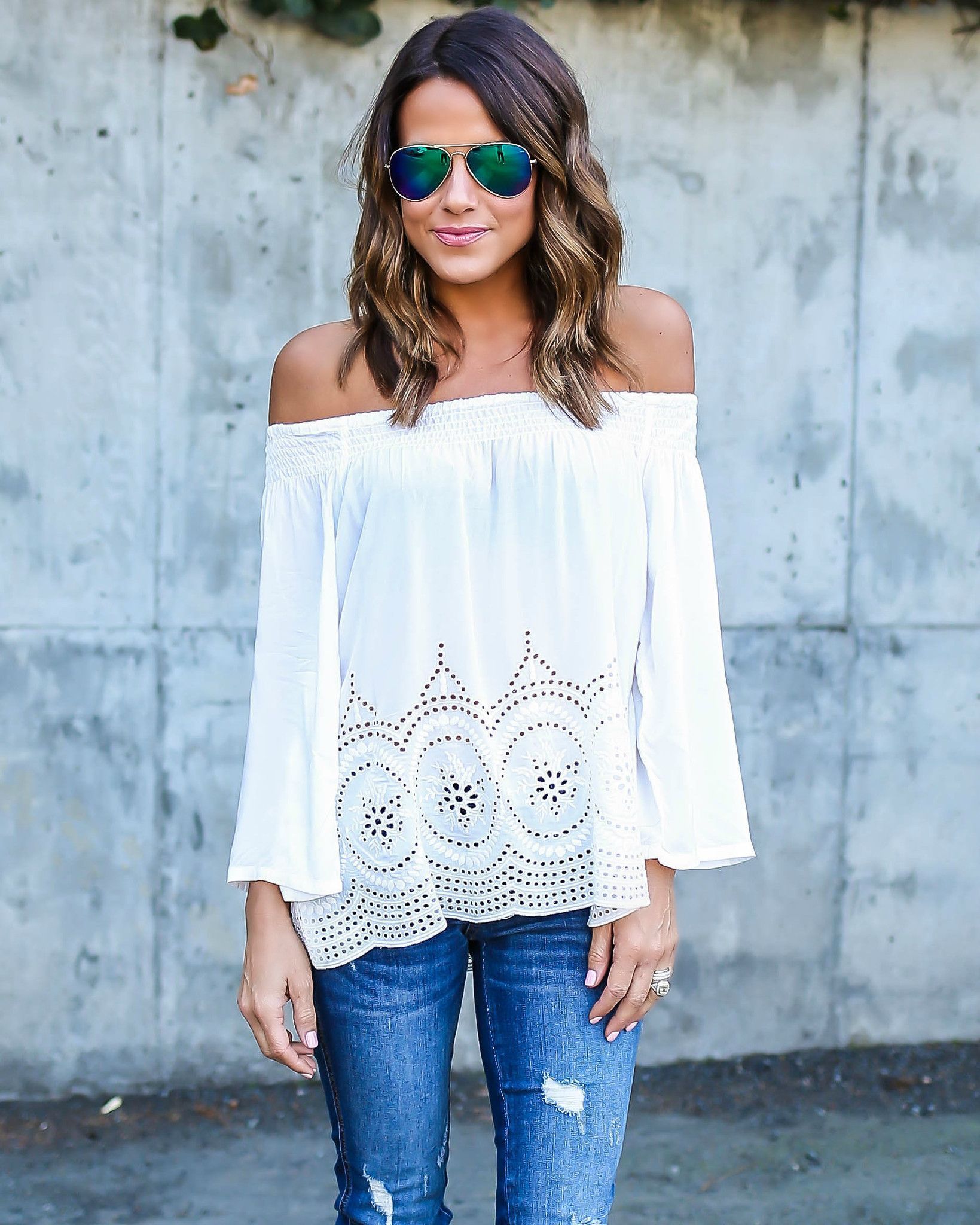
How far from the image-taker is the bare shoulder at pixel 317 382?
1.67 m

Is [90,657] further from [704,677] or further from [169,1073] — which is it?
[704,677]

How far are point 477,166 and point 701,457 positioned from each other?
1894 millimetres

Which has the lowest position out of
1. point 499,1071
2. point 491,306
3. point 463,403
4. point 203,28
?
point 499,1071

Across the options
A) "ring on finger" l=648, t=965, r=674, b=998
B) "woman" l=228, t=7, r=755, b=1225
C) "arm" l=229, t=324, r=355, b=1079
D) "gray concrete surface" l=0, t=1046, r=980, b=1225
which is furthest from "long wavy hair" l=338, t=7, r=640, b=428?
"gray concrete surface" l=0, t=1046, r=980, b=1225

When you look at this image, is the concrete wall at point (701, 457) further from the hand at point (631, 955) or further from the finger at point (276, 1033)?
the hand at point (631, 955)

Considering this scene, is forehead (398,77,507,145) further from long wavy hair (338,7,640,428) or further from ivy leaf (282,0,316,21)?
ivy leaf (282,0,316,21)

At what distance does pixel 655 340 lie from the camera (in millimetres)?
1660

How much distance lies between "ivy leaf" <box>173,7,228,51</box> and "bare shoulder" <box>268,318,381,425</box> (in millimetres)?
1769

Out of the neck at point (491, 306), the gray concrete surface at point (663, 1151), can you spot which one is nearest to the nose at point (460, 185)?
the neck at point (491, 306)

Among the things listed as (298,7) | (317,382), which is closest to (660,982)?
(317,382)

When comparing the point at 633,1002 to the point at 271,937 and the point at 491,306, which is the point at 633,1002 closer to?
the point at 271,937

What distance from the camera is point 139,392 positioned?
320cm

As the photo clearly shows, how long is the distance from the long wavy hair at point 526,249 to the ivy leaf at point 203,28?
1.61 meters

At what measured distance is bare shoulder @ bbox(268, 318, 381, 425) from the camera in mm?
1671
